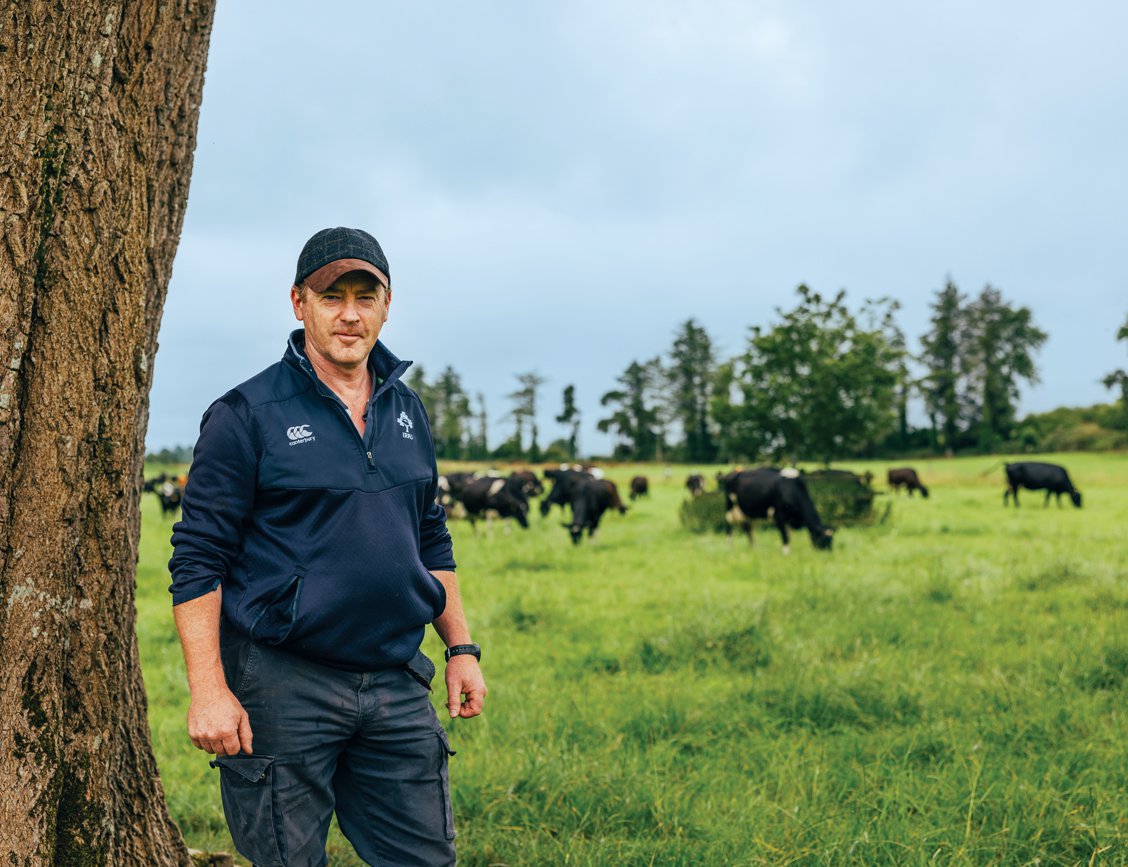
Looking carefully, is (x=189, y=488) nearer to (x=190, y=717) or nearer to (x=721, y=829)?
(x=190, y=717)

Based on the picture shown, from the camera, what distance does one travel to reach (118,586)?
2381mm

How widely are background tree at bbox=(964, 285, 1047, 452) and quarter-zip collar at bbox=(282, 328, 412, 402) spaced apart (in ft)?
259

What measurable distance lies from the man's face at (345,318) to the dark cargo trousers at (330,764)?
0.79 metres

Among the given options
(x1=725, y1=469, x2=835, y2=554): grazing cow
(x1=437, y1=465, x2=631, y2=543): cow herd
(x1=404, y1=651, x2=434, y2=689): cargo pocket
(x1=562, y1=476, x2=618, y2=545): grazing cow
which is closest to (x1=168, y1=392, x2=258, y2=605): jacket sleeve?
(x1=404, y1=651, x2=434, y2=689): cargo pocket

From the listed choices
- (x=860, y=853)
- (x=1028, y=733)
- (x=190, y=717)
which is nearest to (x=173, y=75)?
(x=190, y=717)

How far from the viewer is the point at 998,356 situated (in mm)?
77312

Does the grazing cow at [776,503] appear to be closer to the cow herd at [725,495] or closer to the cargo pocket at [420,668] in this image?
the cow herd at [725,495]

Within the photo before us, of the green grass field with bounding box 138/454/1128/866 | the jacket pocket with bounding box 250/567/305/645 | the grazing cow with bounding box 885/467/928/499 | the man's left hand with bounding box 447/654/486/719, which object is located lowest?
the green grass field with bounding box 138/454/1128/866

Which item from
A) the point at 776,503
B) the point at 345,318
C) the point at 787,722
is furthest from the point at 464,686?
the point at 776,503

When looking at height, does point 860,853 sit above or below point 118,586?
below

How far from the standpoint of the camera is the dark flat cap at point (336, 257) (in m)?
2.33

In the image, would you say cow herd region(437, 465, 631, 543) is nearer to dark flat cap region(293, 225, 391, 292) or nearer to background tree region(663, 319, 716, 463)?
dark flat cap region(293, 225, 391, 292)

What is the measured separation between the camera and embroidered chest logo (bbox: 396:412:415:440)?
98.1 inches

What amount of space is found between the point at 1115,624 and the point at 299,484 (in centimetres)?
776
